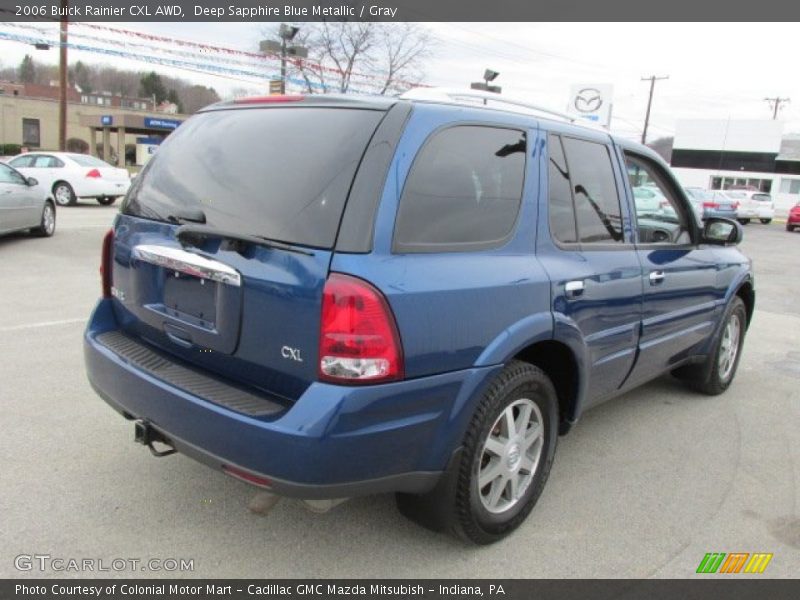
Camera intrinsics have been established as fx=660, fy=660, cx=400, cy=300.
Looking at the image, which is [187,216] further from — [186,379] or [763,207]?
[763,207]

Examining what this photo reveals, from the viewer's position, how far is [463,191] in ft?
8.73

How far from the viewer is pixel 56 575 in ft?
8.27

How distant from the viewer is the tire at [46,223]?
10906 mm

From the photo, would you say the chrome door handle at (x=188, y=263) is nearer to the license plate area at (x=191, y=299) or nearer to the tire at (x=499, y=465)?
the license plate area at (x=191, y=299)

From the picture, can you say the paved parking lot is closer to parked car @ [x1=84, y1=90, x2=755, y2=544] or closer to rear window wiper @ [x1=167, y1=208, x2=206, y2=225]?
parked car @ [x1=84, y1=90, x2=755, y2=544]

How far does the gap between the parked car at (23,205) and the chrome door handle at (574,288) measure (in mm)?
9225

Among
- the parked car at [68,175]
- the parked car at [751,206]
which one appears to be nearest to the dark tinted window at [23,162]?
the parked car at [68,175]

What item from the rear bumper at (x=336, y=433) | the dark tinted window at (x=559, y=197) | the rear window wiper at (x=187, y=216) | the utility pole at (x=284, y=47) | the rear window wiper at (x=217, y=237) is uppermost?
the utility pole at (x=284, y=47)

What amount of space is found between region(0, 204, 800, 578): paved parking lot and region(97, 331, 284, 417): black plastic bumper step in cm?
72

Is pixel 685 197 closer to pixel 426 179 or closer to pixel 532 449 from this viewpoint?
pixel 532 449

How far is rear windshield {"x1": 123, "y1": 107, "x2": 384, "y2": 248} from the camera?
7.79ft

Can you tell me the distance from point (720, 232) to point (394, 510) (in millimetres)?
2903

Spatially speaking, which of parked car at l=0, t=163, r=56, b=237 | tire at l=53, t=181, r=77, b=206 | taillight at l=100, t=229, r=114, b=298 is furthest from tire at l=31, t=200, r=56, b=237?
taillight at l=100, t=229, r=114, b=298

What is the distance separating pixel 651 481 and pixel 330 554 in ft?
6.00
